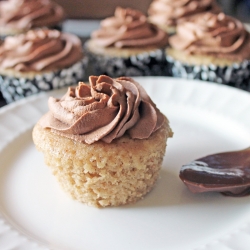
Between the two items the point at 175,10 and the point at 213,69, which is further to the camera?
the point at 175,10

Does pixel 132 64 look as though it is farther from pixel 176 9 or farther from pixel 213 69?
pixel 176 9

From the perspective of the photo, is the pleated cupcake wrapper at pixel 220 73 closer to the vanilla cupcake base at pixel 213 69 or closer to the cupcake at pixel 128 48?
the vanilla cupcake base at pixel 213 69

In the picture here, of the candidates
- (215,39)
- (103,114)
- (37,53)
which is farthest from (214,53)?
(103,114)

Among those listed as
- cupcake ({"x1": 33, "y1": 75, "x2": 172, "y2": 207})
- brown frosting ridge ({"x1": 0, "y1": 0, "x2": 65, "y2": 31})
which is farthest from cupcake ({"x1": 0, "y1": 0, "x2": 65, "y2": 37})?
cupcake ({"x1": 33, "y1": 75, "x2": 172, "y2": 207})

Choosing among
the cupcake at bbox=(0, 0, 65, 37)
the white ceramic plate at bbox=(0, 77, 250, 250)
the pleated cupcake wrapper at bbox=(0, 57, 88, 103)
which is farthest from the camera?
the cupcake at bbox=(0, 0, 65, 37)

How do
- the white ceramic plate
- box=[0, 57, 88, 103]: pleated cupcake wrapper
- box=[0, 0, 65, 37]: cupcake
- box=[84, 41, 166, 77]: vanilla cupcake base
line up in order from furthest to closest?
box=[0, 0, 65, 37]: cupcake
box=[84, 41, 166, 77]: vanilla cupcake base
box=[0, 57, 88, 103]: pleated cupcake wrapper
the white ceramic plate

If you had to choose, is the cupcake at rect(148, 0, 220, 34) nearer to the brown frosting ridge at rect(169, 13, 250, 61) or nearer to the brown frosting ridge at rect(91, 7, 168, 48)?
the brown frosting ridge at rect(91, 7, 168, 48)
